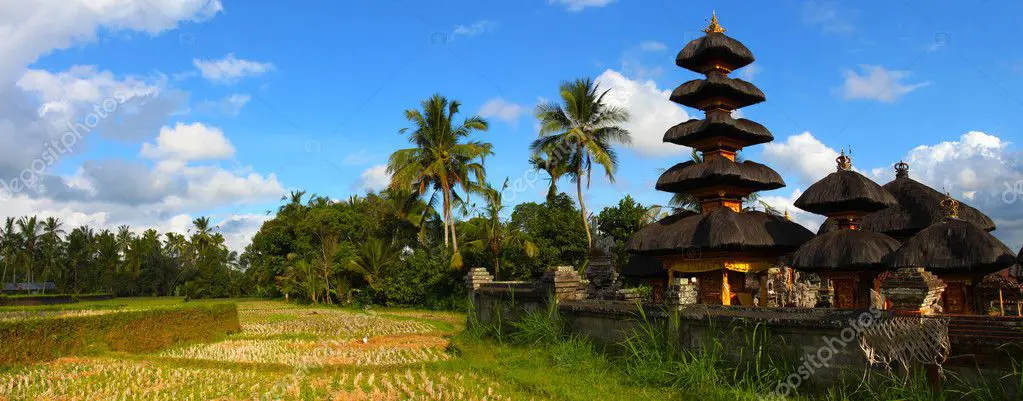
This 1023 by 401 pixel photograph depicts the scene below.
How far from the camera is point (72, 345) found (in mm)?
14891

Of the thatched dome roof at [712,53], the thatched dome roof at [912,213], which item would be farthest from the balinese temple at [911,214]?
the thatched dome roof at [712,53]

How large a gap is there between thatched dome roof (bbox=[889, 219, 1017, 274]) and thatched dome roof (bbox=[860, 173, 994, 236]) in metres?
2.86

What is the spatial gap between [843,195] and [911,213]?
9.55 ft

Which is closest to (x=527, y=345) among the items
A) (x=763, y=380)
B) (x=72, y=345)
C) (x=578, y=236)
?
(x=763, y=380)

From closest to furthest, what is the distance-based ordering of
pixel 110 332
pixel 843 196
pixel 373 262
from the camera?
pixel 843 196, pixel 110 332, pixel 373 262

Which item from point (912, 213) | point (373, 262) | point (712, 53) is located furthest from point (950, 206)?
point (373, 262)

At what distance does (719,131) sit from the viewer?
1733cm

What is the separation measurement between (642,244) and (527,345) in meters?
4.47

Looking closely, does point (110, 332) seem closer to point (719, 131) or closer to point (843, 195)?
point (719, 131)

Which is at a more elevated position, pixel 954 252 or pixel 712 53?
pixel 712 53

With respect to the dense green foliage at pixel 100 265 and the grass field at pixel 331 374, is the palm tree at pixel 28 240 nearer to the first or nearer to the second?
the dense green foliage at pixel 100 265

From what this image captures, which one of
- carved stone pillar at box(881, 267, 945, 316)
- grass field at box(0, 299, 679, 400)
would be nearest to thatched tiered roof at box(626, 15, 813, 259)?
grass field at box(0, 299, 679, 400)

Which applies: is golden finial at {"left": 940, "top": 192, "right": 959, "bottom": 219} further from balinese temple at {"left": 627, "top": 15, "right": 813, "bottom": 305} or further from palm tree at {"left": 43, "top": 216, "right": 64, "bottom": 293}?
palm tree at {"left": 43, "top": 216, "right": 64, "bottom": 293}

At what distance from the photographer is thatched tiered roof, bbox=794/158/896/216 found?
529 inches
